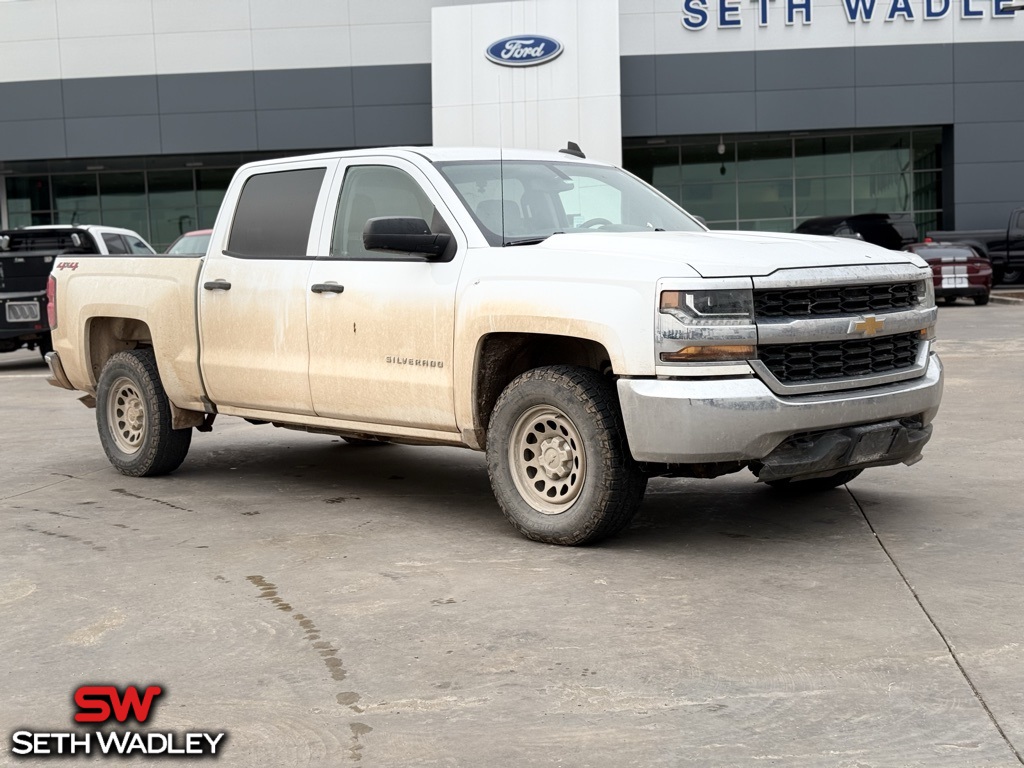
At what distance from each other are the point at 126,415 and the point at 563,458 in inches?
148

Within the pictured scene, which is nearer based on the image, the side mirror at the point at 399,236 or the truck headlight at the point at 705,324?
the truck headlight at the point at 705,324

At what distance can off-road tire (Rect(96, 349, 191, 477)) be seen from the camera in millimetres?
8273

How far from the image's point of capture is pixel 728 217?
3919 cm

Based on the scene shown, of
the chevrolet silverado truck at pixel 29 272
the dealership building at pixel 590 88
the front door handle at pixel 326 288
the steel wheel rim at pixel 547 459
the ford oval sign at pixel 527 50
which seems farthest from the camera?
the dealership building at pixel 590 88

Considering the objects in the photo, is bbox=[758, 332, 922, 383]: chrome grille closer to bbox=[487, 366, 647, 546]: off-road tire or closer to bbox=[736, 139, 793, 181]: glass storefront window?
bbox=[487, 366, 647, 546]: off-road tire

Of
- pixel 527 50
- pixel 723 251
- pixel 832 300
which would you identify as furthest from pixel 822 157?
pixel 723 251

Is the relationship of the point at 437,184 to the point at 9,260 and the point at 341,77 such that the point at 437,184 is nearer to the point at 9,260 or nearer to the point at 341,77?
the point at 9,260

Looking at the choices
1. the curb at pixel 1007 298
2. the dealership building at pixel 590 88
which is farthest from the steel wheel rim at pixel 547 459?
the dealership building at pixel 590 88

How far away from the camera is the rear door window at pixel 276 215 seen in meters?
7.38

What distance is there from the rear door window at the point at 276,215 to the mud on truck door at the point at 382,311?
0.22 metres

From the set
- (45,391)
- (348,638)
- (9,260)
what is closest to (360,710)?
(348,638)

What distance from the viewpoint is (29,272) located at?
16344 mm

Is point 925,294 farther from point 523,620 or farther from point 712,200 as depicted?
point 712,200

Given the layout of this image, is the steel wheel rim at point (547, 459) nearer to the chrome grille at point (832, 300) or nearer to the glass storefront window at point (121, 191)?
the chrome grille at point (832, 300)
